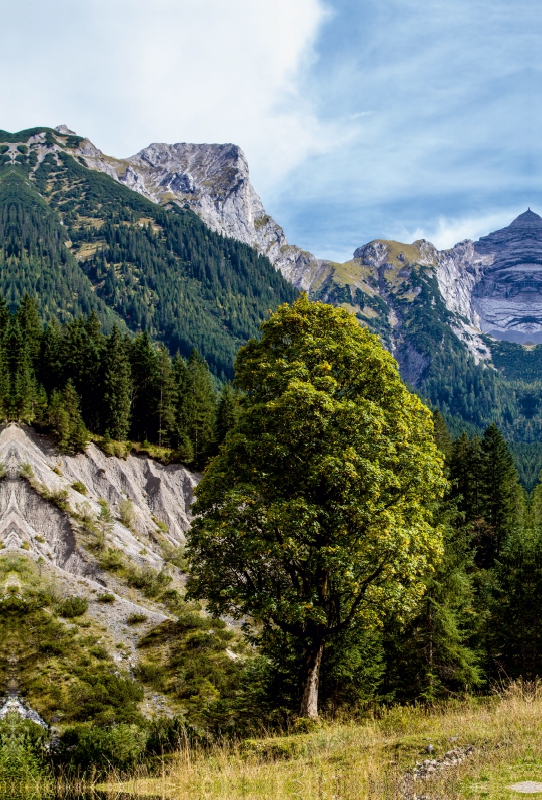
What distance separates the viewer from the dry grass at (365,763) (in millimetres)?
8992

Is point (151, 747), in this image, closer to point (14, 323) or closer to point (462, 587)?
point (462, 587)

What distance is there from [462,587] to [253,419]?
13.5m

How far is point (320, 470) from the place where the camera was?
1577 centimetres

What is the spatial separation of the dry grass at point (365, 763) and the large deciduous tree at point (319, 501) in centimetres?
332

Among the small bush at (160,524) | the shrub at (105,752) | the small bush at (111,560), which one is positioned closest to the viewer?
the shrub at (105,752)

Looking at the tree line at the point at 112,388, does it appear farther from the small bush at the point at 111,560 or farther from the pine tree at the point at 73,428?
the small bush at the point at 111,560

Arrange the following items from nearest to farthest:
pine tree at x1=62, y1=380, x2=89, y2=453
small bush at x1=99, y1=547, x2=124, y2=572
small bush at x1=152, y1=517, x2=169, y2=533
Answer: small bush at x1=99, y1=547, x2=124, y2=572 < pine tree at x1=62, y1=380, x2=89, y2=453 < small bush at x1=152, y1=517, x2=169, y2=533

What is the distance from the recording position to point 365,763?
10492 mm

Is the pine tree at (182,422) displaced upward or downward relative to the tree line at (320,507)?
upward

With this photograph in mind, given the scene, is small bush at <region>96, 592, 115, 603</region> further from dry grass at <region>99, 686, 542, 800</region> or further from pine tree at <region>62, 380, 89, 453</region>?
dry grass at <region>99, 686, 542, 800</region>

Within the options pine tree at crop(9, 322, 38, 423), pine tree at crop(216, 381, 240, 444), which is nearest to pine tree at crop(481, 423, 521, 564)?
pine tree at crop(216, 381, 240, 444)

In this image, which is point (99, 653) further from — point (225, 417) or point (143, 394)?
point (143, 394)

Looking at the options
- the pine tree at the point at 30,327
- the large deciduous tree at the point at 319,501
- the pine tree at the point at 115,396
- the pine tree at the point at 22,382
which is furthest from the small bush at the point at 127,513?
the large deciduous tree at the point at 319,501

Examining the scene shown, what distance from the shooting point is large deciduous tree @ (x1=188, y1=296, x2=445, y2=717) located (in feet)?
51.7
